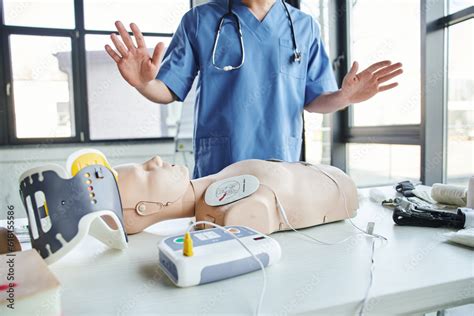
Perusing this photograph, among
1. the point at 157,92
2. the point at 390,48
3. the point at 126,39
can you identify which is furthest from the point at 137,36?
the point at 390,48

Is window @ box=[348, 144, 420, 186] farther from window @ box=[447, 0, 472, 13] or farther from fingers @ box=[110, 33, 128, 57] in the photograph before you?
fingers @ box=[110, 33, 128, 57]

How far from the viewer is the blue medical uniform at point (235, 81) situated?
1156mm

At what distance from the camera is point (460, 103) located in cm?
158

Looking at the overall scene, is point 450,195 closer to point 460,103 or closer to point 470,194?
point 470,194

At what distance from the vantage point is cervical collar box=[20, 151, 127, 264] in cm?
50

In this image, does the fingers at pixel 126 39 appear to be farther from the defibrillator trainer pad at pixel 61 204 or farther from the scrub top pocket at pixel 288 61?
the scrub top pocket at pixel 288 61

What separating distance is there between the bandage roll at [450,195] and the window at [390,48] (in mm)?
818

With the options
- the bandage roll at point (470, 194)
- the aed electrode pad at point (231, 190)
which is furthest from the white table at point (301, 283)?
the bandage roll at point (470, 194)

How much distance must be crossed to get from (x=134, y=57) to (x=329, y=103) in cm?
67

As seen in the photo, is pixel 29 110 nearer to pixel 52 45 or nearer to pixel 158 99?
pixel 52 45

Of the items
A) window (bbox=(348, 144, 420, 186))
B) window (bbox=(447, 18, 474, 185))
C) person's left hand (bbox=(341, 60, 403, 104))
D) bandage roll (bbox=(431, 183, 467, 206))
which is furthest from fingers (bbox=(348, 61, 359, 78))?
window (bbox=(447, 18, 474, 185))

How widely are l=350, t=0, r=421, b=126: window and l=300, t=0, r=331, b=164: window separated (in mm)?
217

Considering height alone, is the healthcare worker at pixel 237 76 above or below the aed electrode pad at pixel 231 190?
above

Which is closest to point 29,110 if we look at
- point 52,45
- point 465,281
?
point 52,45
